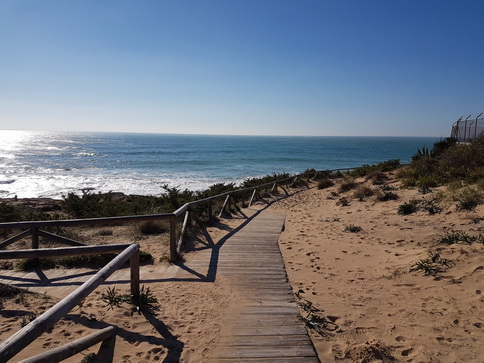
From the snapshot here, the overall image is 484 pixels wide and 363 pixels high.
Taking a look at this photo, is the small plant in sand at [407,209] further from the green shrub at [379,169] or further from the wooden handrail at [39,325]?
the green shrub at [379,169]

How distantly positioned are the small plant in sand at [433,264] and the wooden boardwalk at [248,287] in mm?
2363

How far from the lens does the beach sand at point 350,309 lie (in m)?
3.32

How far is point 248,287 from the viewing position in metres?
4.93

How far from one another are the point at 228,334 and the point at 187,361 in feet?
1.98

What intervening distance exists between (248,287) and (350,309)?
1.55m

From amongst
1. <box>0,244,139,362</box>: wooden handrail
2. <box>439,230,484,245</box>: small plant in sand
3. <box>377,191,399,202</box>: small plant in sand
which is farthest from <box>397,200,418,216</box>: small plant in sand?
<box>0,244,139,362</box>: wooden handrail

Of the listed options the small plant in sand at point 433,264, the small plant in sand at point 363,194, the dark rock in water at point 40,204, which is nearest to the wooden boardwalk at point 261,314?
the small plant in sand at point 433,264

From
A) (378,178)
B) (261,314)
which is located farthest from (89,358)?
(378,178)

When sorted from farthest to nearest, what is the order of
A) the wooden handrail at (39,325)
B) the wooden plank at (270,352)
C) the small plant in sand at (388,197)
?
the small plant in sand at (388,197) < the wooden plank at (270,352) < the wooden handrail at (39,325)

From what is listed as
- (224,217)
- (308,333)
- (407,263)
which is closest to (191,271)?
(308,333)

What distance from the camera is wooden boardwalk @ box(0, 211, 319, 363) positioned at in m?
3.27

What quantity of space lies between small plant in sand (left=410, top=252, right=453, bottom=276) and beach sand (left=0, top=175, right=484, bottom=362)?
54 mm

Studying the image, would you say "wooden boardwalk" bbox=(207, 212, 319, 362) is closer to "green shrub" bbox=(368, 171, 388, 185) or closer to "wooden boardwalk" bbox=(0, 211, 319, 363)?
"wooden boardwalk" bbox=(0, 211, 319, 363)

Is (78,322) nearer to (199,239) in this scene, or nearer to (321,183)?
(199,239)
